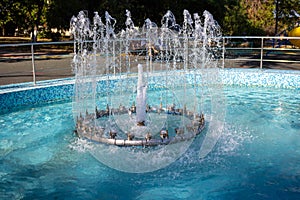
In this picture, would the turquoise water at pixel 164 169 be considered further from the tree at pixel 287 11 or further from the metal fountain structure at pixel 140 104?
the tree at pixel 287 11

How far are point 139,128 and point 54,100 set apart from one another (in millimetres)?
2938

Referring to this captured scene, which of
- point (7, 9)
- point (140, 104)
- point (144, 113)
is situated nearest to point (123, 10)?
point (7, 9)

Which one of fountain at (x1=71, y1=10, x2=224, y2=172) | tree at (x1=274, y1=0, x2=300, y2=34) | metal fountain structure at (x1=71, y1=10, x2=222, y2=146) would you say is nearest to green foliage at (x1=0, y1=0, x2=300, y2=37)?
tree at (x1=274, y1=0, x2=300, y2=34)

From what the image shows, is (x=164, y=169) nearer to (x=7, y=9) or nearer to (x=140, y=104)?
(x=140, y=104)

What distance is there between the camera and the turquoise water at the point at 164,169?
3.26 metres

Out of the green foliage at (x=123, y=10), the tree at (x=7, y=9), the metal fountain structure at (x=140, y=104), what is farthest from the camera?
the tree at (x=7, y=9)

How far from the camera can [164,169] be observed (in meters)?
3.68

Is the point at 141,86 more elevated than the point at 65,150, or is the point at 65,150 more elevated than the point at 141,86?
the point at 141,86

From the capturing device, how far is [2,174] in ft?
11.9

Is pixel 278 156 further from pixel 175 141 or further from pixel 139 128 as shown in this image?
pixel 139 128

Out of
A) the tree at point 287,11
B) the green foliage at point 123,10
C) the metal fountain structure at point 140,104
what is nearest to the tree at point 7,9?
the green foliage at point 123,10

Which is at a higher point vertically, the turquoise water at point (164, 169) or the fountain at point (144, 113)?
the fountain at point (144, 113)

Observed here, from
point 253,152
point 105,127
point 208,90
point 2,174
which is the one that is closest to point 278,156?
point 253,152

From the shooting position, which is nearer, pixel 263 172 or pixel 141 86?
pixel 263 172
